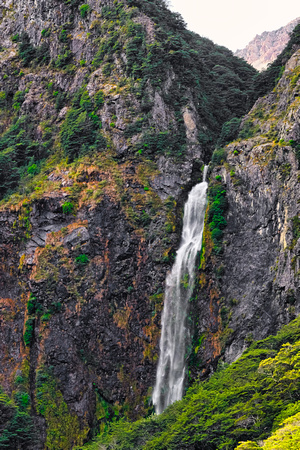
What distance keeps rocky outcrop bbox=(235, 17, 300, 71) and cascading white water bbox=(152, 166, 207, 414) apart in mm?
95291

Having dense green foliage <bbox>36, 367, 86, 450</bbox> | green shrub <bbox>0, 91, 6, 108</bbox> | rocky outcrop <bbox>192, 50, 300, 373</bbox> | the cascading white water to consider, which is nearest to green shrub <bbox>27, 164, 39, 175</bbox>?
green shrub <bbox>0, 91, 6, 108</bbox>

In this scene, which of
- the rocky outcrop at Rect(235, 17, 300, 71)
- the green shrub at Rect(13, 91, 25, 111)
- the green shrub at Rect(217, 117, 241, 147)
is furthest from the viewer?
the rocky outcrop at Rect(235, 17, 300, 71)

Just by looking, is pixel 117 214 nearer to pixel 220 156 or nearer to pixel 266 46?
pixel 220 156

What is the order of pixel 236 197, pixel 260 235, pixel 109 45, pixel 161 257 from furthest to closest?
pixel 109 45 → pixel 161 257 → pixel 236 197 → pixel 260 235

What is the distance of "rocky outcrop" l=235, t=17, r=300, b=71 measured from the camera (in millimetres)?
132625

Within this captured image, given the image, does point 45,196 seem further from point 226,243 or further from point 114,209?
point 226,243

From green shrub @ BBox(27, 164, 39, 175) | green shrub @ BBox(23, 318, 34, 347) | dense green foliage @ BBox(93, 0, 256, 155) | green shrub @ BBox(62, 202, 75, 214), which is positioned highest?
dense green foliage @ BBox(93, 0, 256, 155)

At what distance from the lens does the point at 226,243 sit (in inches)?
1706

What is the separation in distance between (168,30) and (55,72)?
15988 millimetres

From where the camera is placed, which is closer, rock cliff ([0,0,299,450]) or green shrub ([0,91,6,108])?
rock cliff ([0,0,299,450])

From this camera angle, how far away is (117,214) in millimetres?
50219

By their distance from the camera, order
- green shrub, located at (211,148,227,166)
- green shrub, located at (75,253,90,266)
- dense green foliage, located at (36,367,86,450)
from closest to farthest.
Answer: dense green foliage, located at (36,367,86,450) < green shrub, located at (75,253,90,266) < green shrub, located at (211,148,227,166)

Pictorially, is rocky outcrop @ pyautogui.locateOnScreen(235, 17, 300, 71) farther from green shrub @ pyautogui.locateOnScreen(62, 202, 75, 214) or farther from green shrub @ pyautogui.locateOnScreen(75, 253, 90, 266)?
green shrub @ pyautogui.locateOnScreen(75, 253, 90, 266)

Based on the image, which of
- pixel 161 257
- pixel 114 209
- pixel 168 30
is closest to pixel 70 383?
pixel 161 257
